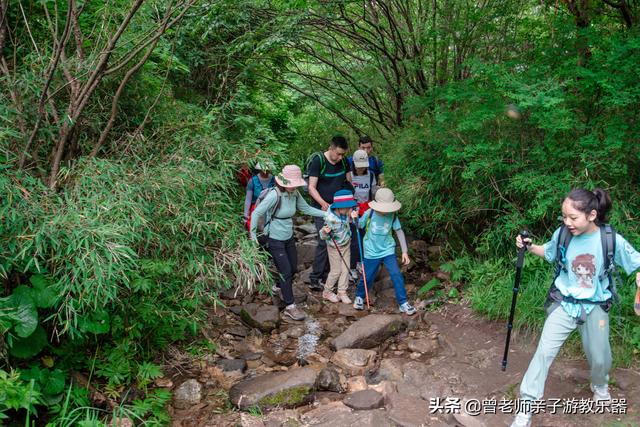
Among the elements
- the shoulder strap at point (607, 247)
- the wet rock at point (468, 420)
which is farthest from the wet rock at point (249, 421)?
the shoulder strap at point (607, 247)

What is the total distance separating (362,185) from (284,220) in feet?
4.86

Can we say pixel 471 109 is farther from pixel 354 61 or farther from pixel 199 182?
pixel 354 61

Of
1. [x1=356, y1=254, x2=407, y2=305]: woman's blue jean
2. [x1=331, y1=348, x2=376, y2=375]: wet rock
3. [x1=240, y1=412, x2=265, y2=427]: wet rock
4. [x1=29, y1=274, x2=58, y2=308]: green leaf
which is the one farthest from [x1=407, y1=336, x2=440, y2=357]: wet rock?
[x1=29, y1=274, x2=58, y2=308]: green leaf

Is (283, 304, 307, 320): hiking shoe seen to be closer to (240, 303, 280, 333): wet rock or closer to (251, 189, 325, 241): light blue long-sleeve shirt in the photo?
(240, 303, 280, 333): wet rock

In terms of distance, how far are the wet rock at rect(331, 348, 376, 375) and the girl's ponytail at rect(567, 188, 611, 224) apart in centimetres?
264

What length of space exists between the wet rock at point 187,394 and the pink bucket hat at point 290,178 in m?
2.30

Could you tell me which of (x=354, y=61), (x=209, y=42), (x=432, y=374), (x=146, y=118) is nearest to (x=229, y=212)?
(x=146, y=118)

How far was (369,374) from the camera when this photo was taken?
16.0ft

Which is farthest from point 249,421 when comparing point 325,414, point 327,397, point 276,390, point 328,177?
point 328,177

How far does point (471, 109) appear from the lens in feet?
20.3

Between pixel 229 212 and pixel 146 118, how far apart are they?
1265mm

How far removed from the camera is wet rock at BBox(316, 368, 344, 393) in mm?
4555

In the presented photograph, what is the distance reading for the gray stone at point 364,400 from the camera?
415 cm

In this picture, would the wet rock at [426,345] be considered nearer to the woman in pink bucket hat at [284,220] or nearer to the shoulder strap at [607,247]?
the woman in pink bucket hat at [284,220]
